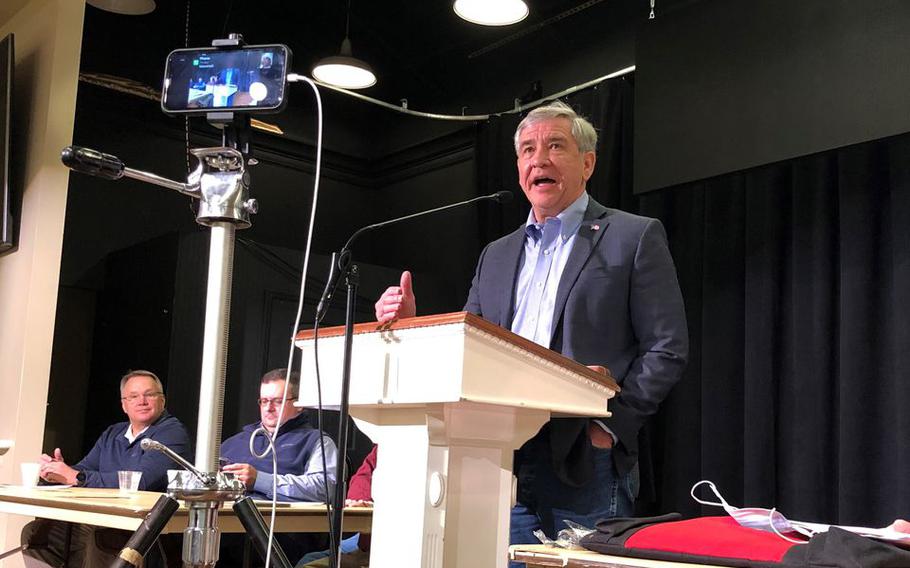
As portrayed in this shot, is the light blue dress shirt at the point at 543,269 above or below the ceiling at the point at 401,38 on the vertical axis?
below

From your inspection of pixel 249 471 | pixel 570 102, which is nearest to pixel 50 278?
pixel 249 471

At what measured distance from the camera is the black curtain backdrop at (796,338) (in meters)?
3.33

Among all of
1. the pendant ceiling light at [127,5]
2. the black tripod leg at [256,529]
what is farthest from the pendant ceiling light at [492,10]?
the black tripod leg at [256,529]

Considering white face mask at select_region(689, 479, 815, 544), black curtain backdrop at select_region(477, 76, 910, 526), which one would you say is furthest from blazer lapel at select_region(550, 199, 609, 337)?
black curtain backdrop at select_region(477, 76, 910, 526)

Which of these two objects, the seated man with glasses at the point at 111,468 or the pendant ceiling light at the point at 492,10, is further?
the pendant ceiling light at the point at 492,10

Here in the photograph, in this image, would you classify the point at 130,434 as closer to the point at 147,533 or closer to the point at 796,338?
the point at 796,338

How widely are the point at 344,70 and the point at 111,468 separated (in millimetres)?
2215

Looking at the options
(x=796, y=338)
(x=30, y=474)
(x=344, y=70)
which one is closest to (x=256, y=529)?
(x=30, y=474)

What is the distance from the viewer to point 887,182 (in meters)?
3.47

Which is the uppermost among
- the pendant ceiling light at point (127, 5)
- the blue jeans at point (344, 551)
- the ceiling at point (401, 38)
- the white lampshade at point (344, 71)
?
the ceiling at point (401, 38)

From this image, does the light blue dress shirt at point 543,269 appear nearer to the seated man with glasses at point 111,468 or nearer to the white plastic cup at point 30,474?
the seated man with glasses at point 111,468

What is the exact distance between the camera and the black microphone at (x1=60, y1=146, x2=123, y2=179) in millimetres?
1307

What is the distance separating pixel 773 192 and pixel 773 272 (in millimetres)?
317

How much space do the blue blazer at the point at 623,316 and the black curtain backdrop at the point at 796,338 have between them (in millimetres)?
1184
